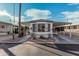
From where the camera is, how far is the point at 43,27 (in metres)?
4.29

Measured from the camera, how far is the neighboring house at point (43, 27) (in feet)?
13.9

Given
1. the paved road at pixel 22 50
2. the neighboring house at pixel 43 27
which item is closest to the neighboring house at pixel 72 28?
the neighboring house at pixel 43 27

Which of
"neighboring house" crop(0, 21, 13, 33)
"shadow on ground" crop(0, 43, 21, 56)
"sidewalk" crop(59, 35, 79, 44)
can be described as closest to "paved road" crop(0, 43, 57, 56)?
"shadow on ground" crop(0, 43, 21, 56)

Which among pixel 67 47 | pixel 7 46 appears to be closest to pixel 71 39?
pixel 67 47

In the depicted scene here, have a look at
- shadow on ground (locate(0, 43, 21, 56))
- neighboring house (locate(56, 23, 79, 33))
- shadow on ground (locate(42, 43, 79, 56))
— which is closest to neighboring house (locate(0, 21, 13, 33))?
shadow on ground (locate(0, 43, 21, 56))

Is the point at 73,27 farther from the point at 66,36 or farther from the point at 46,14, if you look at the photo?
the point at 46,14

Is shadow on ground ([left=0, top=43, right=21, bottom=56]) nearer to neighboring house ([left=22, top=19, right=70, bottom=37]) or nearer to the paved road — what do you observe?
the paved road

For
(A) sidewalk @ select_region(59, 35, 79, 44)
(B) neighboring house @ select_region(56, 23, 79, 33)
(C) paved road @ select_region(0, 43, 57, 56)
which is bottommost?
(C) paved road @ select_region(0, 43, 57, 56)

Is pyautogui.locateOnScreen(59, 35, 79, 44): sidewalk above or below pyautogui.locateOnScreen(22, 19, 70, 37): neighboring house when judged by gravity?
below

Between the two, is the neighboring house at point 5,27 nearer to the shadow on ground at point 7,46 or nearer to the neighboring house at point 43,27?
the shadow on ground at point 7,46

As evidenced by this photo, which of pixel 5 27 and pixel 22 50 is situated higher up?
pixel 5 27

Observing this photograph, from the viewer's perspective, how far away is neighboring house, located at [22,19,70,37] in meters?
4.25

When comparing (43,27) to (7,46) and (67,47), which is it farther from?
(7,46)

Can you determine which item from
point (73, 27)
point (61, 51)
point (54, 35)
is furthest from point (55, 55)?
point (73, 27)
